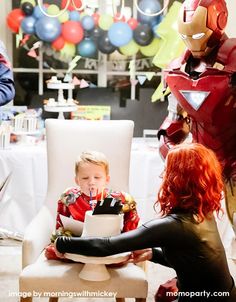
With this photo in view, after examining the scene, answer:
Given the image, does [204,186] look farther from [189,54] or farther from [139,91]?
[139,91]

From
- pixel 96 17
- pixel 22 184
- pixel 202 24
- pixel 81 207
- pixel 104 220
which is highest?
pixel 202 24

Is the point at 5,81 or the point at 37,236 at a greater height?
the point at 5,81

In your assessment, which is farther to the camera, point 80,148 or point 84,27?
point 84,27

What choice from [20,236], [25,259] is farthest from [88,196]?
[20,236]

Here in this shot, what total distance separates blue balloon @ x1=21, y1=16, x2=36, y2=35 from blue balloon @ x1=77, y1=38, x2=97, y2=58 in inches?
12.8

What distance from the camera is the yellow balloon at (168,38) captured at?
10.4 ft

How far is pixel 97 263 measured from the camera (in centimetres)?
174

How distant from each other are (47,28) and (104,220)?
1903mm

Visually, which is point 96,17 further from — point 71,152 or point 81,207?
point 81,207

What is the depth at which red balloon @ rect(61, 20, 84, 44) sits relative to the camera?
331 cm

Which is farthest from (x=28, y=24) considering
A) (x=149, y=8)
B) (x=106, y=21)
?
(x=149, y=8)

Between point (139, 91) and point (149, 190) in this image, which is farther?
point (139, 91)

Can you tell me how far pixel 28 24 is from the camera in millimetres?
3314

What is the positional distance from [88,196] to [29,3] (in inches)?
70.2
